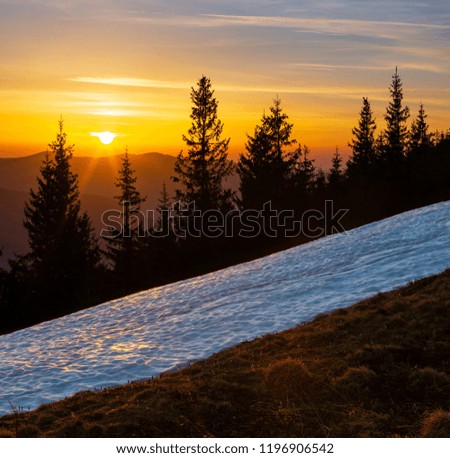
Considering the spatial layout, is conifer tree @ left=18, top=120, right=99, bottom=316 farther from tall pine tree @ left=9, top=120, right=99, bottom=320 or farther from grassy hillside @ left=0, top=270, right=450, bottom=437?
grassy hillside @ left=0, top=270, right=450, bottom=437

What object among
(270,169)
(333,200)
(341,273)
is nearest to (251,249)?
(270,169)

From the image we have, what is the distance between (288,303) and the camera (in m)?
14.7

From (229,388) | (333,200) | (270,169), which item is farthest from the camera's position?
(333,200)

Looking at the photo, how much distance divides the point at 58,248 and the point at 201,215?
38.2 feet

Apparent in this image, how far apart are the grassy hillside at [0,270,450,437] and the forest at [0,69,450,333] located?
2840 cm

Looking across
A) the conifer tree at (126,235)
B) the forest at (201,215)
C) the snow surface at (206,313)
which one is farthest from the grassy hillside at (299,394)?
the conifer tree at (126,235)

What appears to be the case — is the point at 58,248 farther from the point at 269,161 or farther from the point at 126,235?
the point at 269,161

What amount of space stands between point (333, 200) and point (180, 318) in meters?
47.0

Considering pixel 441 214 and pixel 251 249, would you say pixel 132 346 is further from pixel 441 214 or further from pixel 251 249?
pixel 251 249

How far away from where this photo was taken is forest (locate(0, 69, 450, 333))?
143 feet

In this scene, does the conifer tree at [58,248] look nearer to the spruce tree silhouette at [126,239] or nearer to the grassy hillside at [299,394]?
the spruce tree silhouette at [126,239]

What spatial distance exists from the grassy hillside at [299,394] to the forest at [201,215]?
93.2 ft

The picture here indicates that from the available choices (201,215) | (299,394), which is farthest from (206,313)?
(201,215)

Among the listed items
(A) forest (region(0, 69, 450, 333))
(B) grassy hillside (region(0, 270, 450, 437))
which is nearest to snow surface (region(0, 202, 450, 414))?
(B) grassy hillside (region(0, 270, 450, 437))
